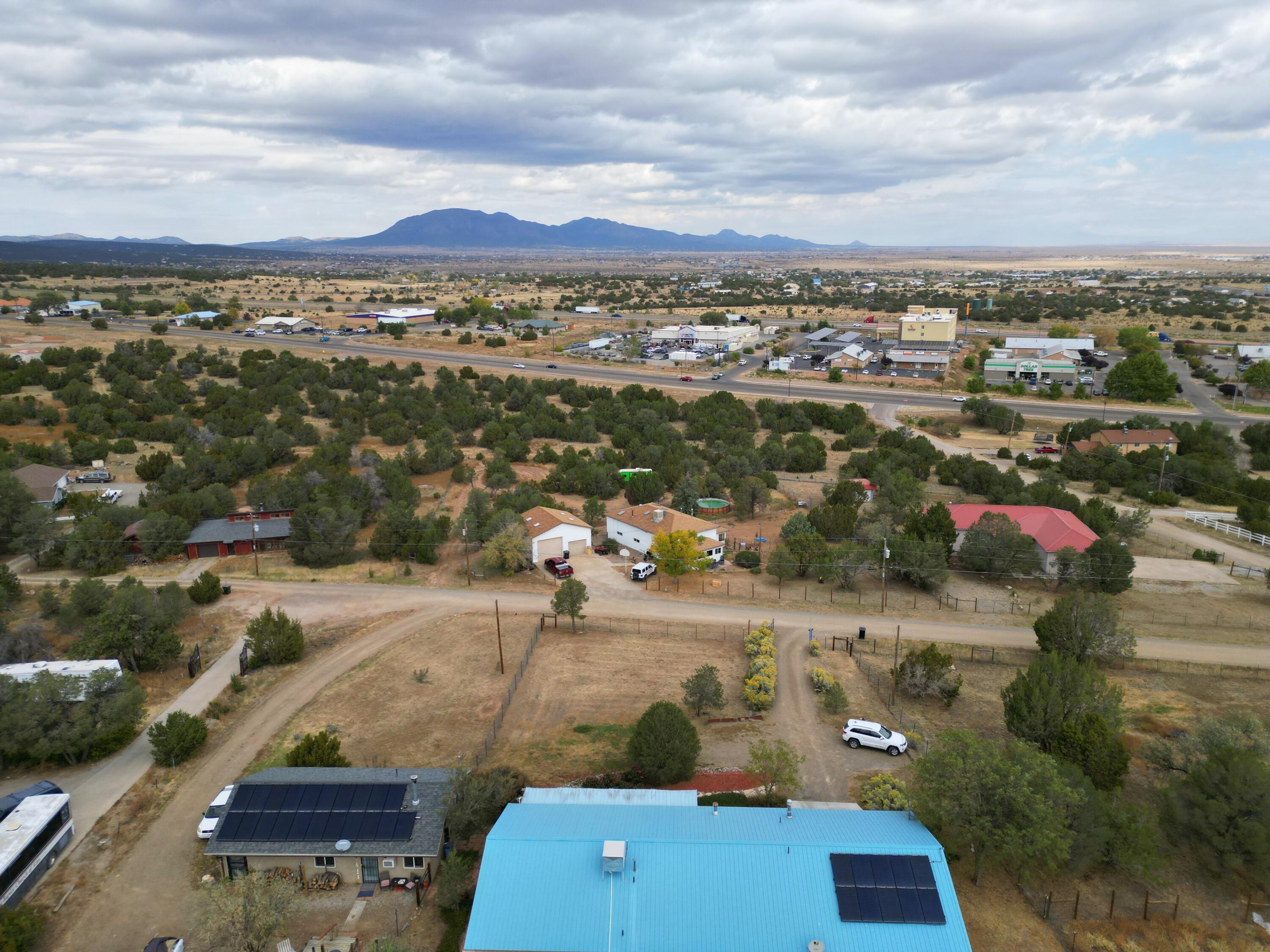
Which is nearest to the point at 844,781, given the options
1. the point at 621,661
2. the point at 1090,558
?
the point at 621,661

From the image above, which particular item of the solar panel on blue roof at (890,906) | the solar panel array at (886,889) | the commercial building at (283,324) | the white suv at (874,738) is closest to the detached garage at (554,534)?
the white suv at (874,738)

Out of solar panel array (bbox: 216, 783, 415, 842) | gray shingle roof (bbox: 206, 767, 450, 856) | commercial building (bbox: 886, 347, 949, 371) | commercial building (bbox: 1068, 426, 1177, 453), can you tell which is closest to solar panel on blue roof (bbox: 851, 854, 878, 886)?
gray shingle roof (bbox: 206, 767, 450, 856)

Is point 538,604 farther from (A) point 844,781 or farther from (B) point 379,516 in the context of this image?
(A) point 844,781

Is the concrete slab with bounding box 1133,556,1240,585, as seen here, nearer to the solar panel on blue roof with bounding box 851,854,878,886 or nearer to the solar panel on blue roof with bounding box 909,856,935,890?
the solar panel on blue roof with bounding box 909,856,935,890

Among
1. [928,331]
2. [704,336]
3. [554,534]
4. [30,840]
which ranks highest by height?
[928,331]

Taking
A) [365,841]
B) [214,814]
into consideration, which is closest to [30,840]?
[214,814]

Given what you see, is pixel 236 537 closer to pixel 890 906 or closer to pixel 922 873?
pixel 890 906

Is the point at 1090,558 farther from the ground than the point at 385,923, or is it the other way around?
the point at 1090,558
